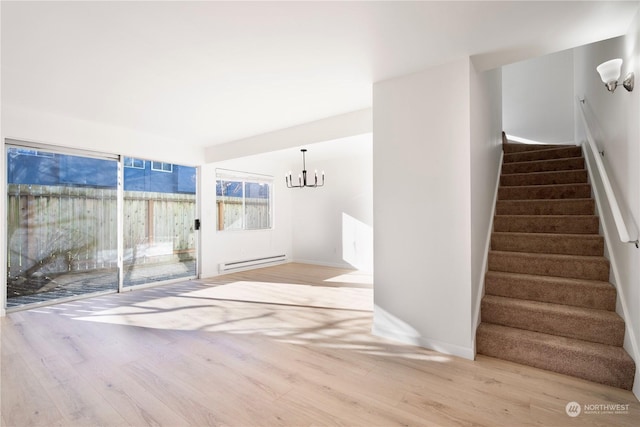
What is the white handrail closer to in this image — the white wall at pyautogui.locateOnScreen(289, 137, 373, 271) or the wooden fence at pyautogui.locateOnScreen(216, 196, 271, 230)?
the white wall at pyautogui.locateOnScreen(289, 137, 373, 271)

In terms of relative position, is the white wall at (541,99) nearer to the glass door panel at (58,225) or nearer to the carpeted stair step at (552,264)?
the carpeted stair step at (552,264)

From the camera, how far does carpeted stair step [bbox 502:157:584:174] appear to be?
384 cm

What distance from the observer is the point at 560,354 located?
7.42ft

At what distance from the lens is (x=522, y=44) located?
2.34 meters

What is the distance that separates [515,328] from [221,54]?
3.40 m

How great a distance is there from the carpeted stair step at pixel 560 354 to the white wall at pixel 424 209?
9.7 inches

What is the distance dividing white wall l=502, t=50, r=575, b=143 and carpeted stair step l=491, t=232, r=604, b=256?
276cm

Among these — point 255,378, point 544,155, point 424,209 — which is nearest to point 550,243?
point 424,209

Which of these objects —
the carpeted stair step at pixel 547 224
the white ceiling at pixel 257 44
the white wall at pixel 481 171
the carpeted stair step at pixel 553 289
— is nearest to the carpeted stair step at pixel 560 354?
the white wall at pixel 481 171

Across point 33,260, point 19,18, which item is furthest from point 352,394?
point 33,260

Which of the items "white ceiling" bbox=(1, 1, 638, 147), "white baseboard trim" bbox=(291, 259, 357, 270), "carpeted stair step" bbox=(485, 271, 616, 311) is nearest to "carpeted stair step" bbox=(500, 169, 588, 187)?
"carpeted stair step" bbox=(485, 271, 616, 311)

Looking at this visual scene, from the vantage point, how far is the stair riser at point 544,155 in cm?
405

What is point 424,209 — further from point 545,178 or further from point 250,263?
point 250,263

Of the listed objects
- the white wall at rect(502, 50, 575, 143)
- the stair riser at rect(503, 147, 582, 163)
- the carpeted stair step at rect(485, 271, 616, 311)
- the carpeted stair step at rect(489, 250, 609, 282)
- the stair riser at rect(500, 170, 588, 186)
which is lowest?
the carpeted stair step at rect(485, 271, 616, 311)
